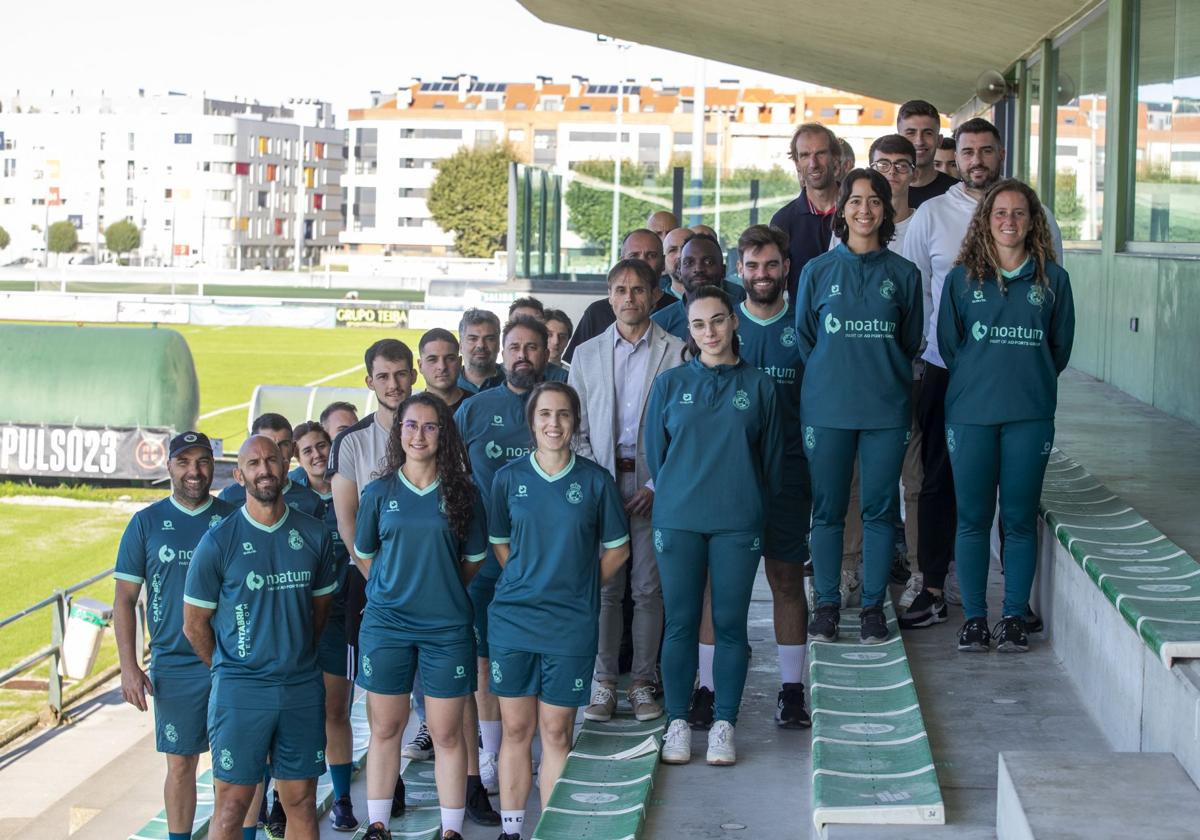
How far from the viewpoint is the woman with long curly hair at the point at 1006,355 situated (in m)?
4.95

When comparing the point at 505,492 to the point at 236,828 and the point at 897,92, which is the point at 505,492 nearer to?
the point at 236,828

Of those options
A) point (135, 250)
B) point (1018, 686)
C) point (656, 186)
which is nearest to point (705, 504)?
point (1018, 686)

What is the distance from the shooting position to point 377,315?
179 feet

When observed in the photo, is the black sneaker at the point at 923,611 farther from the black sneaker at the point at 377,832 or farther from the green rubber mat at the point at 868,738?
the black sneaker at the point at 377,832

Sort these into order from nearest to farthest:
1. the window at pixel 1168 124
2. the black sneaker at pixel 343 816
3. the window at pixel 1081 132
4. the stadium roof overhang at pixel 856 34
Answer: the black sneaker at pixel 343 816 < the window at pixel 1168 124 < the window at pixel 1081 132 < the stadium roof overhang at pixel 856 34

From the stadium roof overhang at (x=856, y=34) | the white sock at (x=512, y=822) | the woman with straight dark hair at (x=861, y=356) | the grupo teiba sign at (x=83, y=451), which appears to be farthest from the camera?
the grupo teiba sign at (x=83, y=451)

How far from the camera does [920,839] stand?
149 inches

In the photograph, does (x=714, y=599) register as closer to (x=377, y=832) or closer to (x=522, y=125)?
(x=377, y=832)

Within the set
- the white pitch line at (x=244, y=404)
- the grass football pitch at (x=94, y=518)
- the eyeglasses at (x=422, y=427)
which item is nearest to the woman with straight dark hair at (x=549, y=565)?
the eyeglasses at (x=422, y=427)

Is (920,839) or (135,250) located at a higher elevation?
(135,250)

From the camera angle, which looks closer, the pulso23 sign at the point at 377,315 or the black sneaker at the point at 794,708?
the black sneaker at the point at 794,708

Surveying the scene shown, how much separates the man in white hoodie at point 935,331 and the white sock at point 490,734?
1.60 metres

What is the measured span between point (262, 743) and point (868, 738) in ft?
6.85

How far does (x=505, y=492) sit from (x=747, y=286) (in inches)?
44.2
